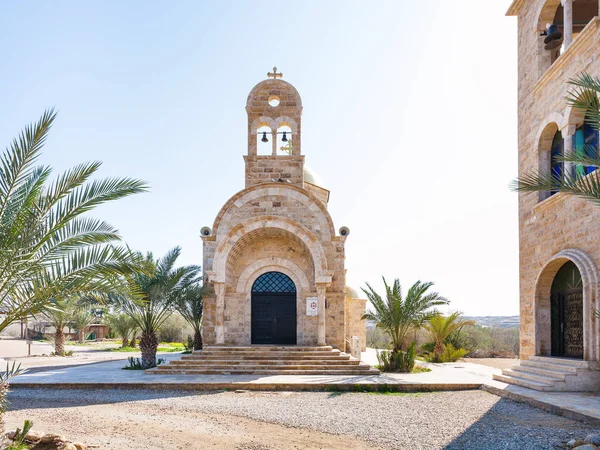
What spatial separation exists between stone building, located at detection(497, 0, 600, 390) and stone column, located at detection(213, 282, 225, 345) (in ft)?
25.4

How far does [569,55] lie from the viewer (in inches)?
491

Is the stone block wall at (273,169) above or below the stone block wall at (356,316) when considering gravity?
above

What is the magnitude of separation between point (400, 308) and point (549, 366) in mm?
4900

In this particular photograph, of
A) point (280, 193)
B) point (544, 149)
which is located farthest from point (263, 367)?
point (544, 149)

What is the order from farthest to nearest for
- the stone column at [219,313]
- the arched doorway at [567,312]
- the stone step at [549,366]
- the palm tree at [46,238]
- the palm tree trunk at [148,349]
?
the palm tree trunk at [148,349], the stone column at [219,313], the arched doorway at [567,312], the stone step at [549,366], the palm tree at [46,238]

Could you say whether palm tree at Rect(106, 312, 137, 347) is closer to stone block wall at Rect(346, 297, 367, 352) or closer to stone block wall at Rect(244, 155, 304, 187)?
stone block wall at Rect(346, 297, 367, 352)

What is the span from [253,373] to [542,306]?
7439mm

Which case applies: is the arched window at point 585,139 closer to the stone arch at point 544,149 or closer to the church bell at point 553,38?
the stone arch at point 544,149

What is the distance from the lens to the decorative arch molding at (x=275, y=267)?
17.7 m

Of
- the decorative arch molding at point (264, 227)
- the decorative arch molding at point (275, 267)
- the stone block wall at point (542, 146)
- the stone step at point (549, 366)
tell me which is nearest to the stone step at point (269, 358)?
the decorative arch molding at point (264, 227)

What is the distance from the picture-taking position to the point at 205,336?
55.8ft

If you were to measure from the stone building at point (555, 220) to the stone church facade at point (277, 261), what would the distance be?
5.61 meters

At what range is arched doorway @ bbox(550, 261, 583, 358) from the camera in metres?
12.3

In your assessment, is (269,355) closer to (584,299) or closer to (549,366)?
(549,366)
